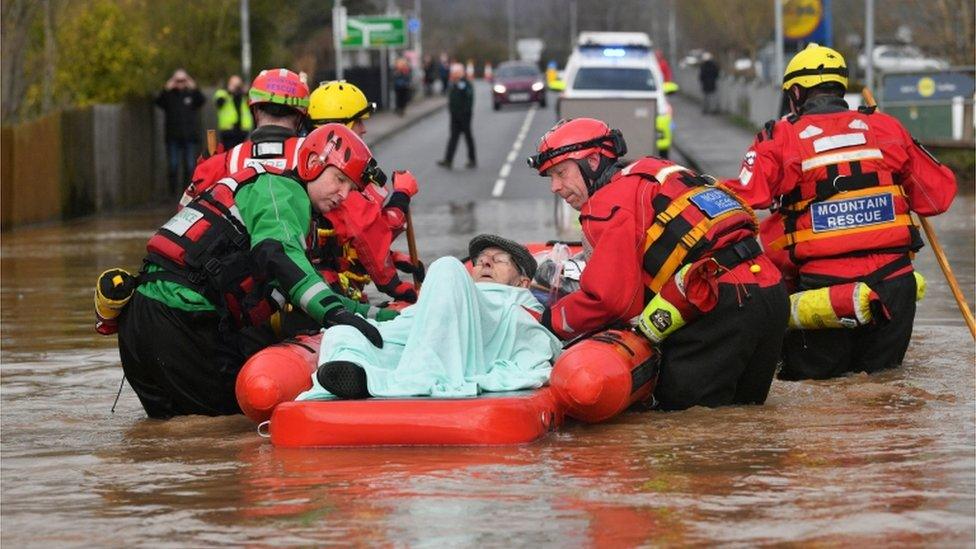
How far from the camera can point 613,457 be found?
7613mm

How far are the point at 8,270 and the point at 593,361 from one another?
1120 centimetres

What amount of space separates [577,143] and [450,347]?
43.1 inches

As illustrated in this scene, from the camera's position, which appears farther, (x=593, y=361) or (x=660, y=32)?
(x=660, y=32)

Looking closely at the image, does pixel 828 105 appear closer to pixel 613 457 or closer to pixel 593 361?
pixel 593 361

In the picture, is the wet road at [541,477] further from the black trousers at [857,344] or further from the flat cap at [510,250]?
the flat cap at [510,250]

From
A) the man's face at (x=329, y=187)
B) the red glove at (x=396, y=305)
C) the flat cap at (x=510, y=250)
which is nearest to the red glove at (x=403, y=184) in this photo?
the red glove at (x=396, y=305)

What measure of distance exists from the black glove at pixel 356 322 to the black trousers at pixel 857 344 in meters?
2.67

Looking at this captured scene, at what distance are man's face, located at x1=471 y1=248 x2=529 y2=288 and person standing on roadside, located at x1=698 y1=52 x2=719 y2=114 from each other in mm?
44110

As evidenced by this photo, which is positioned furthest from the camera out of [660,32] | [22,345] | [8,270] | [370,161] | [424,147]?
[660,32]

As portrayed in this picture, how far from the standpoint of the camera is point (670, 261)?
8633 mm

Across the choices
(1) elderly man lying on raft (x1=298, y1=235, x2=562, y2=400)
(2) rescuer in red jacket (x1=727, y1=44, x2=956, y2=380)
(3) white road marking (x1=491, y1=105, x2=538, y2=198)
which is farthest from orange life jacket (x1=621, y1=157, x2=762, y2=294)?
(3) white road marking (x1=491, y1=105, x2=538, y2=198)

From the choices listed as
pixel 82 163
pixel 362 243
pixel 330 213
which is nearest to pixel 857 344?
pixel 362 243

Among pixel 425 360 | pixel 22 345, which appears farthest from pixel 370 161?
pixel 22 345

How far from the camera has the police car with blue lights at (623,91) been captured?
26406mm
